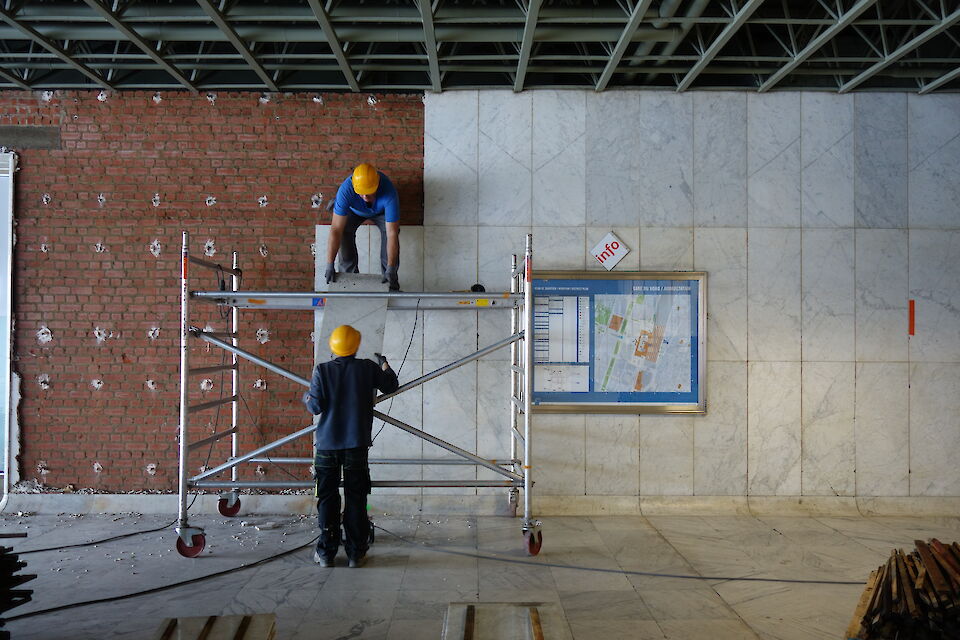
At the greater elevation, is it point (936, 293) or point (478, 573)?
point (936, 293)

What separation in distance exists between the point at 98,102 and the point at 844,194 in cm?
810

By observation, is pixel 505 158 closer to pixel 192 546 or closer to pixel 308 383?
pixel 308 383

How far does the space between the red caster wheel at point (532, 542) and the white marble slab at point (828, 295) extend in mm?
3612

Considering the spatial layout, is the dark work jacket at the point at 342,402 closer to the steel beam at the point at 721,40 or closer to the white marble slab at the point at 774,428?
the white marble slab at the point at 774,428

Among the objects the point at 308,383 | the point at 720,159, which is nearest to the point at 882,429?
the point at 720,159

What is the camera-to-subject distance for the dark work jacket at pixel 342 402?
16.9 ft

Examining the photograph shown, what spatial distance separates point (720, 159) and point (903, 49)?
1.81 m

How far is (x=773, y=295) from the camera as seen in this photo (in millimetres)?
6816

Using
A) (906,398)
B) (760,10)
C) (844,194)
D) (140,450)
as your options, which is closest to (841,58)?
(760,10)

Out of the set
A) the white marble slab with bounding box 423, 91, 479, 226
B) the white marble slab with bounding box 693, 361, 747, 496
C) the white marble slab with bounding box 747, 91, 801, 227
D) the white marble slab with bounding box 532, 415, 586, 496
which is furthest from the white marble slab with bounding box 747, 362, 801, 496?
the white marble slab with bounding box 423, 91, 479, 226

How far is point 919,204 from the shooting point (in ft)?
22.5

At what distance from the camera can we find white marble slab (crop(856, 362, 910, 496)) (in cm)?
676

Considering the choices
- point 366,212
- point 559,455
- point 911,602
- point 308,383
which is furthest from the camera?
point 559,455

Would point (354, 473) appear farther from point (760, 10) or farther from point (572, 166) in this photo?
point (760, 10)
